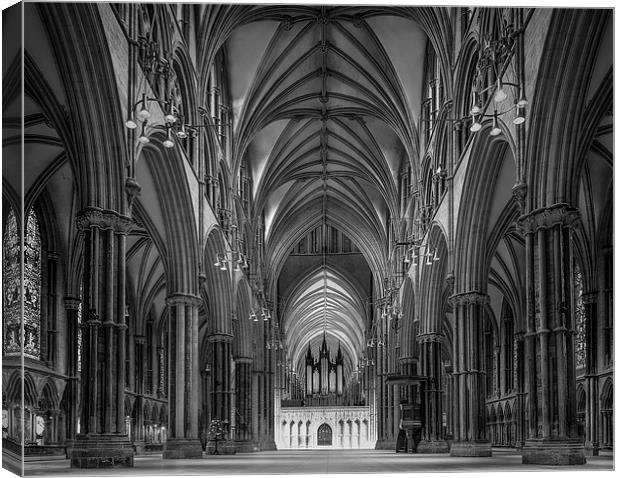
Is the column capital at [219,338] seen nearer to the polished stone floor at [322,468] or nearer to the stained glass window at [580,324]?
the stained glass window at [580,324]

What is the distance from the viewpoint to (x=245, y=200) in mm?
49688

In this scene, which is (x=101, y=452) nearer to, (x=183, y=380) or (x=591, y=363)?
(x=183, y=380)

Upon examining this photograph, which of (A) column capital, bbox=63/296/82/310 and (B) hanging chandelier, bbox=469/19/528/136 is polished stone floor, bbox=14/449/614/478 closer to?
(B) hanging chandelier, bbox=469/19/528/136

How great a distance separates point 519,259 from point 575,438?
2341 centimetres

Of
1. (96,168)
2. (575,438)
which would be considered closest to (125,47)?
(96,168)

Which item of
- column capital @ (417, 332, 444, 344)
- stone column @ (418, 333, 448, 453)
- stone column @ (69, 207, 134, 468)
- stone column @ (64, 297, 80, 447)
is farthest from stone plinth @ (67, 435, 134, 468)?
column capital @ (417, 332, 444, 344)

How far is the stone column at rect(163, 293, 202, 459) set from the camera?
30.5 metres

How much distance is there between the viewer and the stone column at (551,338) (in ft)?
67.1

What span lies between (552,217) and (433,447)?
20.4 m

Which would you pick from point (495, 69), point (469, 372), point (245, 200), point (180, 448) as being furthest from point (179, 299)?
point (245, 200)

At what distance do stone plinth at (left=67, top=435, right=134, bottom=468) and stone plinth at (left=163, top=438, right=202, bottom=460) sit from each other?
9.57 m

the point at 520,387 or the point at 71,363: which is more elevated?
the point at 71,363

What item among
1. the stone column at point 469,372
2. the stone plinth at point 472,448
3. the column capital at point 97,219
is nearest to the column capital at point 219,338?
the stone column at point 469,372

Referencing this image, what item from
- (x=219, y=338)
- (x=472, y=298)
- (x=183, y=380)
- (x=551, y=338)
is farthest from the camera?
(x=219, y=338)
